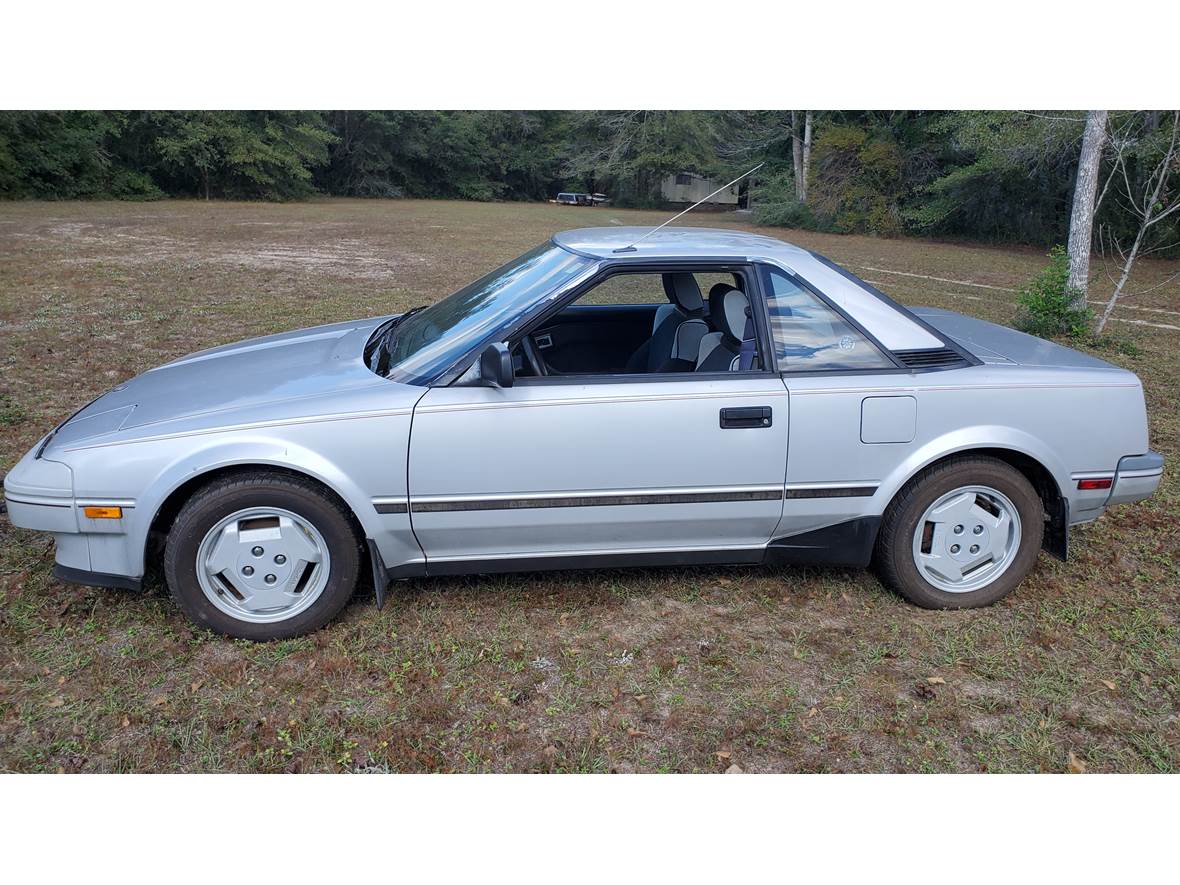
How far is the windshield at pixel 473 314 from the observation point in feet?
11.9

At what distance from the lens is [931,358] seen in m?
3.74

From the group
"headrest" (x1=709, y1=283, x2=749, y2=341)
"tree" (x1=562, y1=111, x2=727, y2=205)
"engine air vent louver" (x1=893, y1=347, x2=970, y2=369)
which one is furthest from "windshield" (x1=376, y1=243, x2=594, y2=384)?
"tree" (x1=562, y1=111, x2=727, y2=205)

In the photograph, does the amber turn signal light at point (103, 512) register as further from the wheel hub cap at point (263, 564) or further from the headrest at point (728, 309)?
the headrest at point (728, 309)

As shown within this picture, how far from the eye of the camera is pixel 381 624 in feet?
11.9

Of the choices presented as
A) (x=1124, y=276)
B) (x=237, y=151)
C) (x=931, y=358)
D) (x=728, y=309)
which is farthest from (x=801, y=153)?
(x=931, y=358)

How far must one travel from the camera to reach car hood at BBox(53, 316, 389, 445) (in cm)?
351

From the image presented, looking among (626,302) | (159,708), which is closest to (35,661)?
(159,708)

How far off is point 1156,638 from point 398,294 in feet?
35.9

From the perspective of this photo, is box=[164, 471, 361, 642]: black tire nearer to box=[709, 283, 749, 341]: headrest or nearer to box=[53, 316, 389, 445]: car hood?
box=[53, 316, 389, 445]: car hood

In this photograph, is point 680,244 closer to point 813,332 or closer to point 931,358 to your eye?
point 813,332

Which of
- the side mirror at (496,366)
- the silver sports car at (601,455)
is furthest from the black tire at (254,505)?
the side mirror at (496,366)

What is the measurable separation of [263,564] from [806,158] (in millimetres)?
32970

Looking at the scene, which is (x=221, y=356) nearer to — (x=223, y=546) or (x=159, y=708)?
(x=223, y=546)

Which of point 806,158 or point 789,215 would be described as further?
point 806,158
